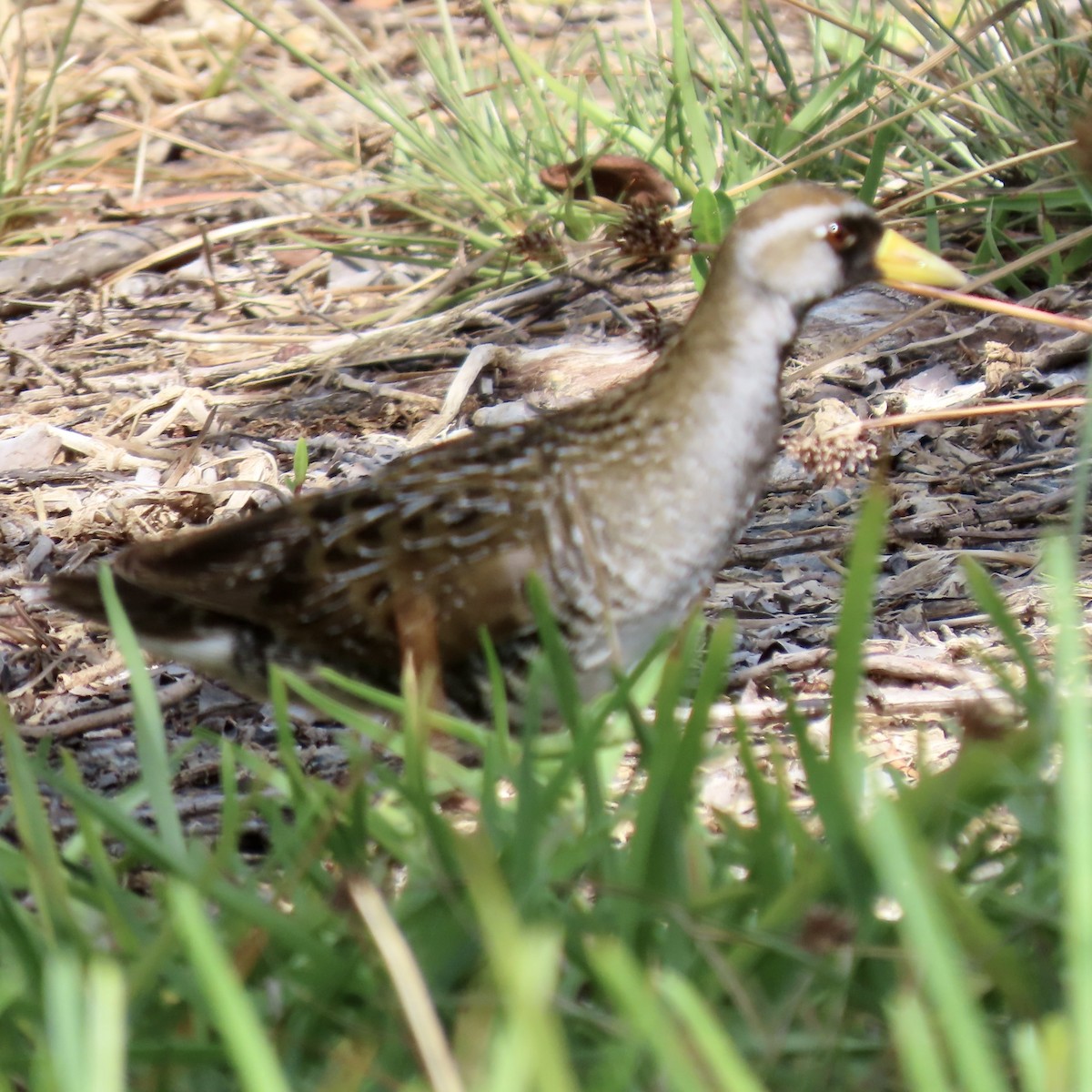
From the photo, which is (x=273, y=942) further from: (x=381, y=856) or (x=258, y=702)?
(x=258, y=702)

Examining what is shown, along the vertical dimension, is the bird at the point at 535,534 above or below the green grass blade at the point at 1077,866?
above

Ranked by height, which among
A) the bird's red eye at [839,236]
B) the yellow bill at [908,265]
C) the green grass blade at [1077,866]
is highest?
the bird's red eye at [839,236]

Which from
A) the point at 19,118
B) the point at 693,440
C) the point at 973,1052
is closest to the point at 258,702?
the point at 693,440

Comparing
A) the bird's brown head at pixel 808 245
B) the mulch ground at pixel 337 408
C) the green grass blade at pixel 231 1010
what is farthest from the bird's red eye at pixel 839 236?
the green grass blade at pixel 231 1010

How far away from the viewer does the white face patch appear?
299 centimetres

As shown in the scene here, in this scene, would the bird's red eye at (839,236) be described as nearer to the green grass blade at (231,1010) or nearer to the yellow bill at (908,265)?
the yellow bill at (908,265)

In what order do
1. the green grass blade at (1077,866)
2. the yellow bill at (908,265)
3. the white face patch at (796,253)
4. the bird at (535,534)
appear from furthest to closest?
the yellow bill at (908,265)
the white face patch at (796,253)
the bird at (535,534)
the green grass blade at (1077,866)

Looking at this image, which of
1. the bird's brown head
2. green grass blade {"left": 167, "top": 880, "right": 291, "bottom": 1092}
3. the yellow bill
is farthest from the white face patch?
green grass blade {"left": 167, "top": 880, "right": 291, "bottom": 1092}

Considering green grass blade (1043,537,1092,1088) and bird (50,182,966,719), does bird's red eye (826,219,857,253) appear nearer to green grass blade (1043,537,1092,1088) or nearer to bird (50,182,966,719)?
bird (50,182,966,719)

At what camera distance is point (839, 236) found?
10.1 feet

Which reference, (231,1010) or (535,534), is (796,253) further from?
A: (231,1010)

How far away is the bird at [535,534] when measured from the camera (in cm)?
284

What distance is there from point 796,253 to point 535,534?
0.73 m

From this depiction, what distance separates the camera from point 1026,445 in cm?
410
